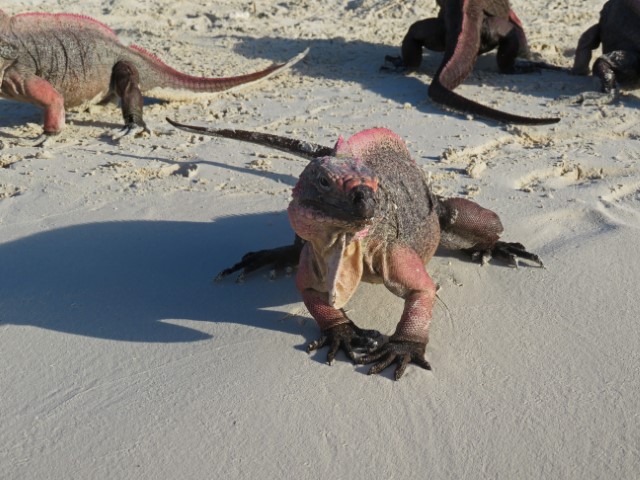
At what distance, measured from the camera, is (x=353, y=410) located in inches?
92.3

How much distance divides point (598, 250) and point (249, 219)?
1598 millimetres

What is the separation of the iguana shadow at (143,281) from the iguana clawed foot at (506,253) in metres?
0.83

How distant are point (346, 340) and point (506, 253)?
3.30 feet

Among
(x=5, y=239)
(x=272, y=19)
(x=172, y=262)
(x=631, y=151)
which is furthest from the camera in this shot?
(x=272, y=19)

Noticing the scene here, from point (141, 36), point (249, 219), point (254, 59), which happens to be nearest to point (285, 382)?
point (249, 219)

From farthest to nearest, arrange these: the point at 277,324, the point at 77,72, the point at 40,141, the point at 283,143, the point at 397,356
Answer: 1. the point at 77,72
2. the point at 40,141
3. the point at 283,143
4. the point at 277,324
5. the point at 397,356

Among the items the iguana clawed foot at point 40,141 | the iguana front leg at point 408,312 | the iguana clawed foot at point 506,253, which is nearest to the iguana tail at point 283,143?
the iguana clawed foot at point 506,253

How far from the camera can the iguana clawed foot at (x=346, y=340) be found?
2.62 m

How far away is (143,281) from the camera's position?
317cm

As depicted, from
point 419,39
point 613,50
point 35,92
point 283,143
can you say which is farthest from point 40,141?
point 613,50

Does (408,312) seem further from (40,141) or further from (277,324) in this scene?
(40,141)

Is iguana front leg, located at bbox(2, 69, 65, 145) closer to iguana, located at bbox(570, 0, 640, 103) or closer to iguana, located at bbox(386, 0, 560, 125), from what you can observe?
iguana, located at bbox(386, 0, 560, 125)

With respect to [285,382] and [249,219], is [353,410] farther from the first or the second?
[249,219]

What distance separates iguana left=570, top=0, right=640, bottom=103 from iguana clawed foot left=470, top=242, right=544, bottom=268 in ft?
9.66
